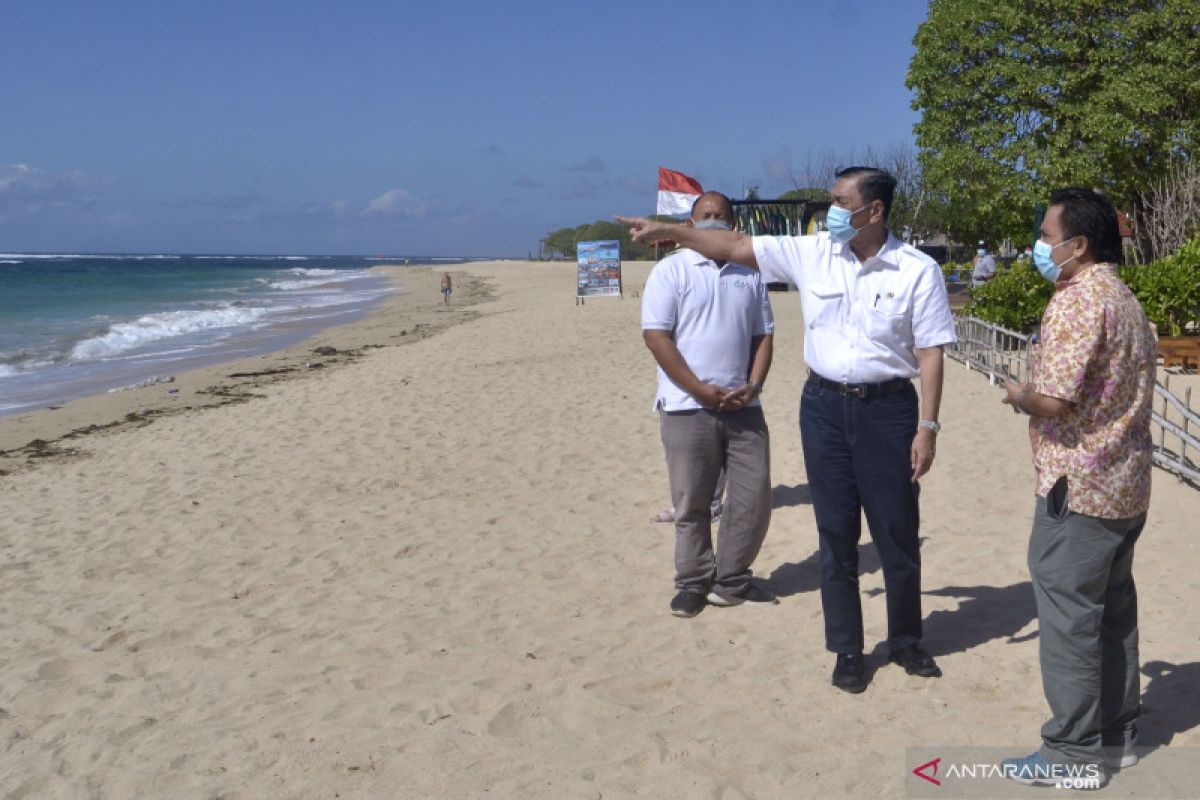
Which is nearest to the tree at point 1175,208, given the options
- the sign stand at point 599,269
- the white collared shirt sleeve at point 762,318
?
the sign stand at point 599,269

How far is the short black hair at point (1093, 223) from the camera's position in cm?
290

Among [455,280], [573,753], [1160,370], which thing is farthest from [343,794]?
[455,280]

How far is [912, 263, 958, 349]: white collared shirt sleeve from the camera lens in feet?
11.6

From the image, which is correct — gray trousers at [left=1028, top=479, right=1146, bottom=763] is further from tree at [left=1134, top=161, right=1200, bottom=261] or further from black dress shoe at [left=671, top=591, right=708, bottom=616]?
tree at [left=1134, top=161, right=1200, bottom=261]

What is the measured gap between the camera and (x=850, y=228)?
140 inches

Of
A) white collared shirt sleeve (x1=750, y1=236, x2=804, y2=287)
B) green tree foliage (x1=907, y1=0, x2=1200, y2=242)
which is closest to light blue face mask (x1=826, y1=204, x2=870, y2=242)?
white collared shirt sleeve (x1=750, y1=236, x2=804, y2=287)

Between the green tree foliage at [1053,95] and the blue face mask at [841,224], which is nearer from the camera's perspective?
the blue face mask at [841,224]

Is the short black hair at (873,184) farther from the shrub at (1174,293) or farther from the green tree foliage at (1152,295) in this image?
the shrub at (1174,293)

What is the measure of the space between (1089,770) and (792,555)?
275 centimetres

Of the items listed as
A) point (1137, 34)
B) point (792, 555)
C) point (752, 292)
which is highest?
point (1137, 34)

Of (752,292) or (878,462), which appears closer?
(878,462)

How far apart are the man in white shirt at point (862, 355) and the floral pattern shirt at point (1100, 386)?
0.65 m

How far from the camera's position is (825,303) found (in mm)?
3627

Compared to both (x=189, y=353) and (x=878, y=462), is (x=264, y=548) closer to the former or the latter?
(x=878, y=462)
